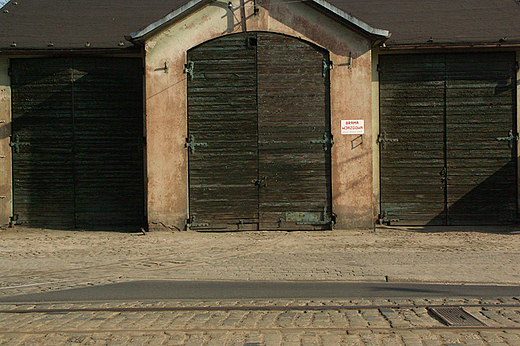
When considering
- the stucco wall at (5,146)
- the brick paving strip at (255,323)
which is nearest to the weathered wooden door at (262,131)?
the stucco wall at (5,146)

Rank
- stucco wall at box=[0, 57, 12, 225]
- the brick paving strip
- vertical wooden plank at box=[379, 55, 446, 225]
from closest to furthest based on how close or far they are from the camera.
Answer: the brick paving strip → vertical wooden plank at box=[379, 55, 446, 225] → stucco wall at box=[0, 57, 12, 225]

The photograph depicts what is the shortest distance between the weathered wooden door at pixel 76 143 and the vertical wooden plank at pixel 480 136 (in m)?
8.79

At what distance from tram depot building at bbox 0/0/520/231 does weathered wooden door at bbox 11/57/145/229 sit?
1.3 inches

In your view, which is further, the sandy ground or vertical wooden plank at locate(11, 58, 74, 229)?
vertical wooden plank at locate(11, 58, 74, 229)

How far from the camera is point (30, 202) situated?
44.7 feet

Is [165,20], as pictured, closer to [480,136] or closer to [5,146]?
[5,146]

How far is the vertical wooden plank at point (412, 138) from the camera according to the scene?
13.3 metres

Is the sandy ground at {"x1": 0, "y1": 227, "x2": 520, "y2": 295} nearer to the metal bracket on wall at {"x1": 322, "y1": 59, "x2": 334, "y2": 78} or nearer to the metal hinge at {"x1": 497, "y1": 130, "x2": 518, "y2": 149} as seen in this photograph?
the metal hinge at {"x1": 497, "y1": 130, "x2": 518, "y2": 149}

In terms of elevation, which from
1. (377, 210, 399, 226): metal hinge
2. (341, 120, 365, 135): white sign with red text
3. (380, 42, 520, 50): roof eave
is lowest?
(377, 210, 399, 226): metal hinge

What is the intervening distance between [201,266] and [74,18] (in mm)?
9742

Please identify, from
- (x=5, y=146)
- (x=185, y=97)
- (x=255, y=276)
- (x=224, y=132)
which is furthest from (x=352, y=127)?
(x=5, y=146)

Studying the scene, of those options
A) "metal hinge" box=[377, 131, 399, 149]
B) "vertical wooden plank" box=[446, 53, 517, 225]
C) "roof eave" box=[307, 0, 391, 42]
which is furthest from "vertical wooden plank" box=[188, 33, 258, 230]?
"vertical wooden plank" box=[446, 53, 517, 225]

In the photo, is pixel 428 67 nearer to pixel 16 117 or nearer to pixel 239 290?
pixel 239 290

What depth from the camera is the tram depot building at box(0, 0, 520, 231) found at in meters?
12.6
